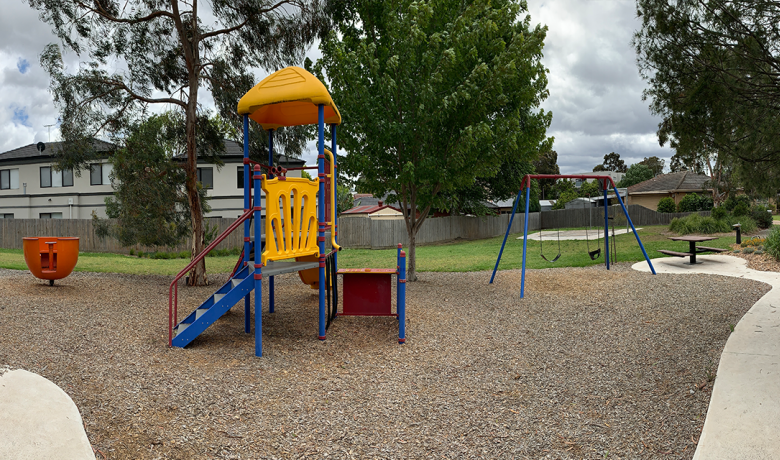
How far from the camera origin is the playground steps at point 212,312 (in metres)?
6.18

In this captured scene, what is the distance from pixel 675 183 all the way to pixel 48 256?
4809cm

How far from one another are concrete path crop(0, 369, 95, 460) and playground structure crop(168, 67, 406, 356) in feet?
5.95

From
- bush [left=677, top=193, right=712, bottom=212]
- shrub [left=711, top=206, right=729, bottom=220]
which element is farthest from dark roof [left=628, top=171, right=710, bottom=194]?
shrub [left=711, top=206, right=729, bottom=220]

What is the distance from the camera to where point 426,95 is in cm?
1022

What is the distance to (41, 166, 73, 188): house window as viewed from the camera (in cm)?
2780

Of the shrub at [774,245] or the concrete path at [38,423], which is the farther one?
the shrub at [774,245]

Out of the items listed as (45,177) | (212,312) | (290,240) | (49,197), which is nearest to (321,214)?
(290,240)

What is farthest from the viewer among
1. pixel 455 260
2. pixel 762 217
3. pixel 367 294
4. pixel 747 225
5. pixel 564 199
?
pixel 564 199

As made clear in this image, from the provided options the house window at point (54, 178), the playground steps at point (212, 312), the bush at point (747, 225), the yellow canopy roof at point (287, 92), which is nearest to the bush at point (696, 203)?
the bush at point (747, 225)

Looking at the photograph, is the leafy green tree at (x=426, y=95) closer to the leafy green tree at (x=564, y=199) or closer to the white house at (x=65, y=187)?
the white house at (x=65, y=187)

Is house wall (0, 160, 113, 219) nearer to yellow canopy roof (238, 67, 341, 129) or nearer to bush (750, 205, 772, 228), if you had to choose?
yellow canopy roof (238, 67, 341, 129)

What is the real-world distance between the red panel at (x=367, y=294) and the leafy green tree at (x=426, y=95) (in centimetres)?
354

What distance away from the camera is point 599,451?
4113 mm

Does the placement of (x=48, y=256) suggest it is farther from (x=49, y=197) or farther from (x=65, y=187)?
(x=49, y=197)
